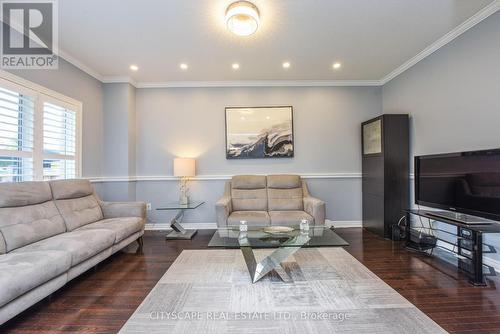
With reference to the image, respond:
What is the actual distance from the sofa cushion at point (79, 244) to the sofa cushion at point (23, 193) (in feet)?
1.44

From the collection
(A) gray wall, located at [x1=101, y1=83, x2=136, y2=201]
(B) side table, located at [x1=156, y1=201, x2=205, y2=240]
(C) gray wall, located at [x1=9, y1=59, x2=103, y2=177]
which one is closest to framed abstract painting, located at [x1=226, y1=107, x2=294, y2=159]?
(B) side table, located at [x1=156, y1=201, x2=205, y2=240]

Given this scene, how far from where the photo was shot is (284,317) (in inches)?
69.4

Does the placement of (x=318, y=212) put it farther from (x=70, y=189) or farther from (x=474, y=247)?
(x=70, y=189)

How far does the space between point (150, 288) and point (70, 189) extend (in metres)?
1.60

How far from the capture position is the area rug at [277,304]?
166 cm

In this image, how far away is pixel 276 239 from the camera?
2328 mm

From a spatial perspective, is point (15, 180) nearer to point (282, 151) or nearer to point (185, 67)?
point (185, 67)

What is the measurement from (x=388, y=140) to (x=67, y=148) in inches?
176

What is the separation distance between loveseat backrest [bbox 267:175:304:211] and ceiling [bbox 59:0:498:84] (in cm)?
170

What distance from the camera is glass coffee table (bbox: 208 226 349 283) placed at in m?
2.19

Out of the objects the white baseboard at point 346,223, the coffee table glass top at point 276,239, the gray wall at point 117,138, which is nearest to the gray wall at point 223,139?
the white baseboard at point 346,223

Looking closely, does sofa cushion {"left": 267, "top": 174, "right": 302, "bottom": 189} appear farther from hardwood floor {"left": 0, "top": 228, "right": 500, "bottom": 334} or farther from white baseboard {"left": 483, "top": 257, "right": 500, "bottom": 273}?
white baseboard {"left": 483, "top": 257, "right": 500, "bottom": 273}
